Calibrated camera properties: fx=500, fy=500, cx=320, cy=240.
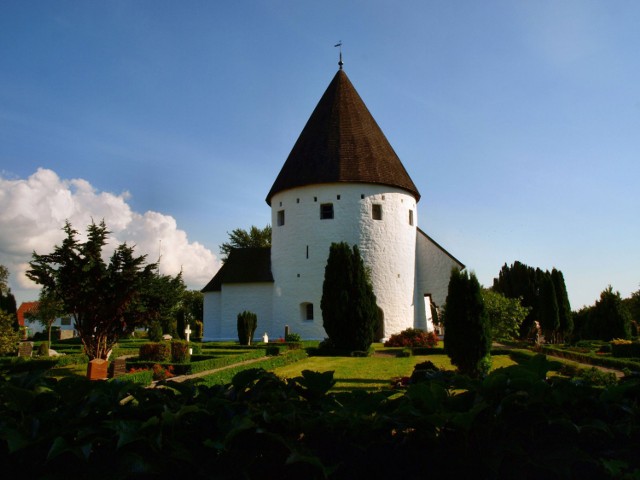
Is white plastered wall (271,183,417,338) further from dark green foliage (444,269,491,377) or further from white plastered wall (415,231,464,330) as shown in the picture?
dark green foliage (444,269,491,377)

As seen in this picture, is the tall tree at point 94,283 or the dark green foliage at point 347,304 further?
the dark green foliage at point 347,304

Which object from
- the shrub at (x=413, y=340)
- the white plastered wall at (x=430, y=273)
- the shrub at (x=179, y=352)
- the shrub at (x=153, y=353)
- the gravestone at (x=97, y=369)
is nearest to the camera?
the gravestone at (x=97, y=369)

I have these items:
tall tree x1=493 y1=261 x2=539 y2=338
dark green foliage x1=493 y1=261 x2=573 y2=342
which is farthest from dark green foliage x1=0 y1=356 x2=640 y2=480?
tall tree x1=493 y1=261 x2=539 y2=338

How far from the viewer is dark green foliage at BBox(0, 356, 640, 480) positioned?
1785 mm

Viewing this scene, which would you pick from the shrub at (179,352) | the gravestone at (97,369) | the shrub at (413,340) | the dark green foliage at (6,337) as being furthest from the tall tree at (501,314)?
the dark green foliage at (6,337)

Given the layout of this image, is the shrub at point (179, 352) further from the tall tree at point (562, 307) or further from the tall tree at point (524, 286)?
the tall tree at point (524, 286)

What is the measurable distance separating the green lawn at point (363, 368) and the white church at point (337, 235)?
7485 mm

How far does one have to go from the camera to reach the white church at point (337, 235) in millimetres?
24516

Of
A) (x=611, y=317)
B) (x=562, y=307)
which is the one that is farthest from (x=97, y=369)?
(x=562, y=307)

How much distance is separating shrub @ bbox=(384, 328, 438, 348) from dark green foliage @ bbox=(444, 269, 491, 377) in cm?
844

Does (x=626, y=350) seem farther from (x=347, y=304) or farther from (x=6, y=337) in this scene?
(x=6, y=337)

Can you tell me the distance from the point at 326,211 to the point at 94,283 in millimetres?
14302

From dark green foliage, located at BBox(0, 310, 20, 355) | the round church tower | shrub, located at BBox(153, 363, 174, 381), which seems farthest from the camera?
the round church tower

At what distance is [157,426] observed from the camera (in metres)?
1.86
